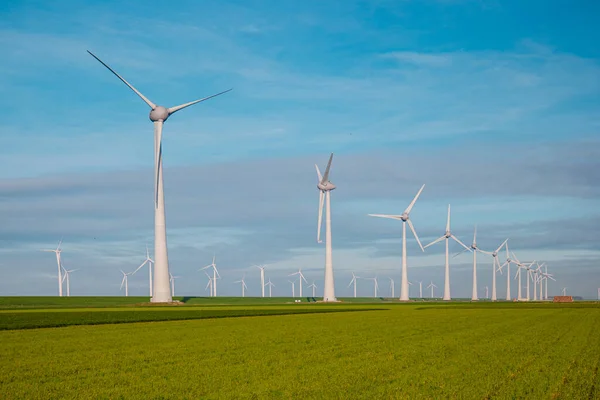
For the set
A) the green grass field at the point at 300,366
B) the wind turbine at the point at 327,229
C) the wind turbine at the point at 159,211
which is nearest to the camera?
the green grass field at the point at 300,366

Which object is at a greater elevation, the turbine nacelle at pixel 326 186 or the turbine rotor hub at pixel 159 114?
the turbine rotor hub at pixel 159 114

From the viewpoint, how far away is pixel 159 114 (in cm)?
10244

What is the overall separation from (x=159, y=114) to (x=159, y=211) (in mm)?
14433

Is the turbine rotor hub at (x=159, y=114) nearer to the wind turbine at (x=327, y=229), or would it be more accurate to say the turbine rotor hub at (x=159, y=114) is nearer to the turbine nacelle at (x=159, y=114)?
the turbine nacelle at (x=159, y=114)

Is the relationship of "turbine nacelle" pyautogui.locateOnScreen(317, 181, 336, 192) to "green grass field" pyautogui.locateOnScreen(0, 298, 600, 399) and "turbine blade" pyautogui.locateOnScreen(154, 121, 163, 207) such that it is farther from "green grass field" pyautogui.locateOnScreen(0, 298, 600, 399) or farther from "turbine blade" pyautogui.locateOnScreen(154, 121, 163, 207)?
"green grass field" pyautogui.locateOnScreen(0, 298, 600, 399)

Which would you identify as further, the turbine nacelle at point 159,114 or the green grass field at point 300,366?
the turbine nacelle at point 159,114

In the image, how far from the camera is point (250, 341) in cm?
3850

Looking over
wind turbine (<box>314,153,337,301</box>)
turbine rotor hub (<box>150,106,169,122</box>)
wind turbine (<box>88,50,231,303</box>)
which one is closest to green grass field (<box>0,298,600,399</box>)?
wind turbine (<box>88,50,231,303</box>)

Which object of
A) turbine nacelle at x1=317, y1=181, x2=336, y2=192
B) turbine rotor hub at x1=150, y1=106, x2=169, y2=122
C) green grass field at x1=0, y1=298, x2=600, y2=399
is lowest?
green grass field at x1=0, y1=298, x2=600, y2=399

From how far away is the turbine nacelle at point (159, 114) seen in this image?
10256 cm

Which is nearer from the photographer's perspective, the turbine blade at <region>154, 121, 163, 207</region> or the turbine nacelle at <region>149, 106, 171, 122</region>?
the turbine blade at <region>154, 121, 163, 207</region>

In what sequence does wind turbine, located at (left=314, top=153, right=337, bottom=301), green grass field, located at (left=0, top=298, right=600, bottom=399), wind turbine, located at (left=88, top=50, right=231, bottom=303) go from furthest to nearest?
wind turbine, located at (left=314, top=153, right=337, bottom=301), wind turbine, located at (left=88, top=50, right=231, bottom=303), green grass field, located at (left=0, top=298, right=600, bottom=399)

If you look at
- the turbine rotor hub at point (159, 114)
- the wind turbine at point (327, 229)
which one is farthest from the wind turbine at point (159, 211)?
the wind turbine at point (327, 229)

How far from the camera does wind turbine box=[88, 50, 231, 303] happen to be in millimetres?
98162
